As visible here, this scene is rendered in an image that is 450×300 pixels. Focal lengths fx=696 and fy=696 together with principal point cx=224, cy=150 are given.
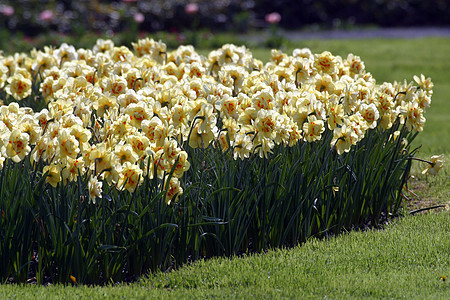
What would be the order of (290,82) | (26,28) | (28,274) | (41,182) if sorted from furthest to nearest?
1. (26,28)
2. (290,82)
3. (28,274)
4. (41,182)

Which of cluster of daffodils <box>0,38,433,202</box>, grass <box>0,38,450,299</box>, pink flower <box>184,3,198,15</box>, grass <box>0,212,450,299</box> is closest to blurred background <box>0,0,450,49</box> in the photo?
pink flower <box>184,3,198,15</box>

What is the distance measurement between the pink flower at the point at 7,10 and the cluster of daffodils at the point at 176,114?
770 cm

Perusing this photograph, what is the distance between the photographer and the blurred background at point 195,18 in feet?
41.1

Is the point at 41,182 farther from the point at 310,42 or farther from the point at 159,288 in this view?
the point at 310,42

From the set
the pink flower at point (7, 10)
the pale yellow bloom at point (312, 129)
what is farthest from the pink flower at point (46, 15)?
the pale yellow bloom at point (312, 129)

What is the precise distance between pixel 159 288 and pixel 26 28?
11.1 meters

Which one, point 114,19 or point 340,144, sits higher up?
point 114,19

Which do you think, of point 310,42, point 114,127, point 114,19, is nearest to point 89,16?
point 114,19

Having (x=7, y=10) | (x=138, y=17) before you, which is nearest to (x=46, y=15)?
(x=7, y=10)

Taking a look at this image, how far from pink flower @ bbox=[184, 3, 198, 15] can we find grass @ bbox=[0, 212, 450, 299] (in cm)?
1036

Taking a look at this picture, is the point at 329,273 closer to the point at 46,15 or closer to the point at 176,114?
the point at 176,114

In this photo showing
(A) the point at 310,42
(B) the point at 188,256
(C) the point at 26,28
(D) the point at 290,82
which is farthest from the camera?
(C) the point at 26,28

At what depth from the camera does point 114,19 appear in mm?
13789

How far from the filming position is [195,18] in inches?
550
